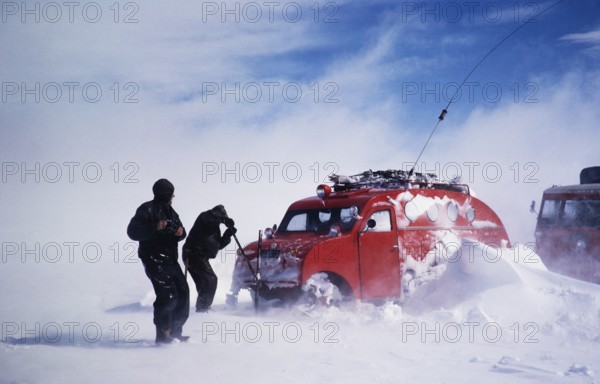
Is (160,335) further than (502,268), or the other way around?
(502,268)

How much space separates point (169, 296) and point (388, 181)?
5.03 m

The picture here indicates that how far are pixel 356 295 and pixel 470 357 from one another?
100 inches

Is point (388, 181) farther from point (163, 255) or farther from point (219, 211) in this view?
point (163, 255)

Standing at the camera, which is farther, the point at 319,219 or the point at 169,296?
the point at 319,219

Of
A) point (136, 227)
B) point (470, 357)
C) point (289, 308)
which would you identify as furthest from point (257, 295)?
point (470, 357)

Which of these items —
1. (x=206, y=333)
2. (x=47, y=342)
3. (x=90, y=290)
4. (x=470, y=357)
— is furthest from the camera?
(x=90, y=290)

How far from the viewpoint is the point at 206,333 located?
20.4ft

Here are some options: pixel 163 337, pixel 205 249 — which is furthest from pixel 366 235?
pixel 163 337

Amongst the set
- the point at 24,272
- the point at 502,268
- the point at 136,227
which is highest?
the point at 136,227

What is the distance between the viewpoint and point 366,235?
7996 mm

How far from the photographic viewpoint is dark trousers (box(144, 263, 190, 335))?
18.1 ft

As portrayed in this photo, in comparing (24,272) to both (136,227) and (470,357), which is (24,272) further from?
(470,357)

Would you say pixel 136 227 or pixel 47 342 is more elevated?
pixel 136 227

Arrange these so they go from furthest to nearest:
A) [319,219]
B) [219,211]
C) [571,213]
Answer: [571,213] → [319,219] → [219,211]
